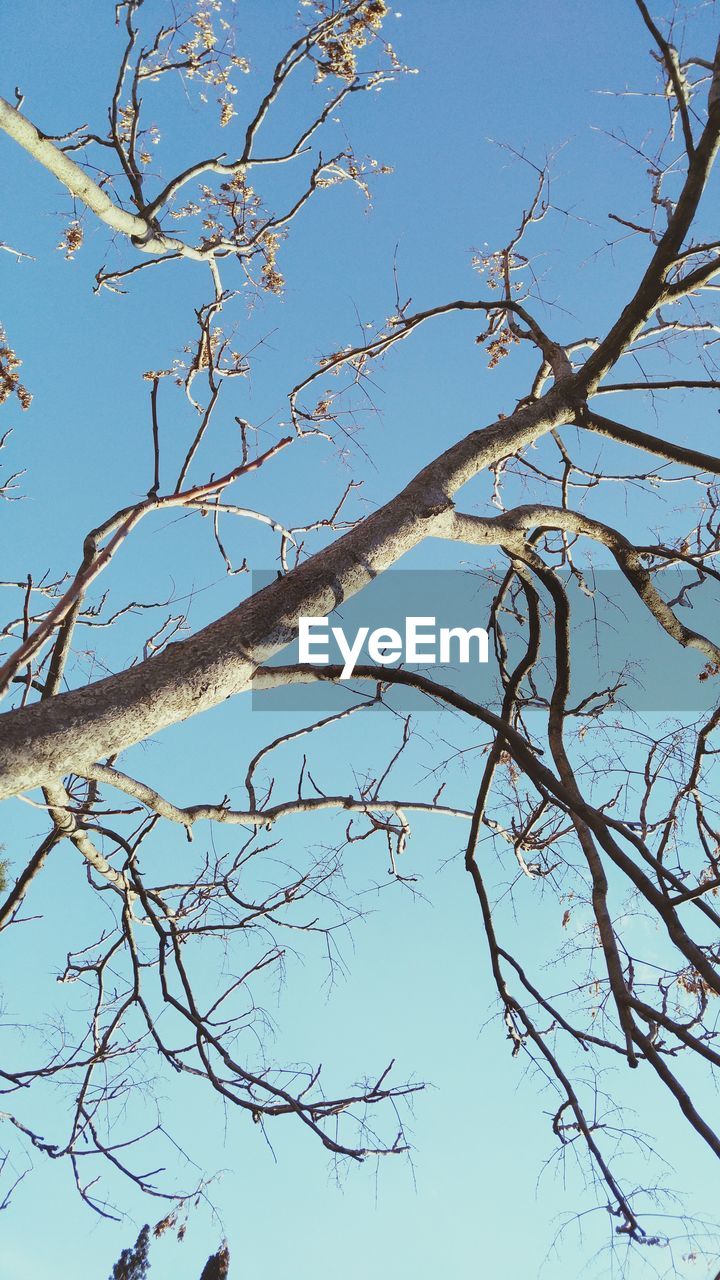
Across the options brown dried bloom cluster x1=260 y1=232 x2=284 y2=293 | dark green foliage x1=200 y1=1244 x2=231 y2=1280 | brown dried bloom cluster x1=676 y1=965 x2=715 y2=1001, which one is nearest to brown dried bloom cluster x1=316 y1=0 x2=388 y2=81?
brown dried bloom cluster x1=260 y1=232 x2=284 y2=293

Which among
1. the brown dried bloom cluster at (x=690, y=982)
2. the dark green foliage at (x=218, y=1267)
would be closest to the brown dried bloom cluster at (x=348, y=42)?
the brown dried bloom cluster at (x=690, y=982)

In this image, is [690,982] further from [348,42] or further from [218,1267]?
[218,1267]

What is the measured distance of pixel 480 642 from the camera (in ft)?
14.9

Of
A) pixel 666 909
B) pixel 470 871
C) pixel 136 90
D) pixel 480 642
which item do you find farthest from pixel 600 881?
pixel 136 90

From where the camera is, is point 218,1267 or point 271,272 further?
point 218,1267

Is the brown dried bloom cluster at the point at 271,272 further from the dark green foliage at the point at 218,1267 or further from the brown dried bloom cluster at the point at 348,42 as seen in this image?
the dark green foliage at the point at 218,1267

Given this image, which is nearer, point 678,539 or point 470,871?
point 470,871

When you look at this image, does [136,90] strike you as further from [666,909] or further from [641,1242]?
[641,1242]

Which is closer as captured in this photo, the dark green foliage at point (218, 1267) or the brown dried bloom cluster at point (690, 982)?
the brown dried bloom cluster at point (690, 982)

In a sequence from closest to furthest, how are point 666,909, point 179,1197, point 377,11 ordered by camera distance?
point 666,909 < point 179,1197 < point 377,11

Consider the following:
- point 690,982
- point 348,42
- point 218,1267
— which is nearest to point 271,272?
point 348,42

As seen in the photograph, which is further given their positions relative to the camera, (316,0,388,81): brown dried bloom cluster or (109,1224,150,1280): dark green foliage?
(109,1224,150,1280): dark green foliage

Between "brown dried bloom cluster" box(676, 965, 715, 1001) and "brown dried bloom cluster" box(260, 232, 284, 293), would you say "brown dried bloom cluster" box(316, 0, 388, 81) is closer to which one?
"brown dried bloom cluster" box(260, 232, 284, 293)

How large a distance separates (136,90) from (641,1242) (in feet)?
18.2
